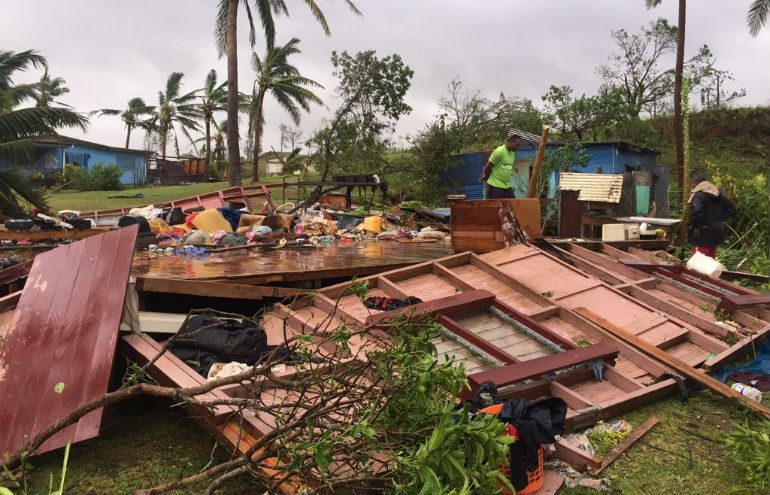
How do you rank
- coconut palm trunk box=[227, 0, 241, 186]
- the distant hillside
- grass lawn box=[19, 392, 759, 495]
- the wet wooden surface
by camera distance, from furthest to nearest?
the distant hillside < coconut palm trunk box=[227, 0, 241, 186] < the wet wooden surface < grass lawn box=[19, 392, 759, 495]

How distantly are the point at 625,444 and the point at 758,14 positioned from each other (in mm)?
18537

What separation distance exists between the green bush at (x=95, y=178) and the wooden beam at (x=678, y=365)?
2396cm

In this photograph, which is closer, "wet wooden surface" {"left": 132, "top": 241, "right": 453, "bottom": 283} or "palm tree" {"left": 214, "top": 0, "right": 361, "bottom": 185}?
"wet wooden surface" {"left": 132, "top": 241, "right": 453, "bottom": 283}

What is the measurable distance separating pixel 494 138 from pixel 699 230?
56.6ft

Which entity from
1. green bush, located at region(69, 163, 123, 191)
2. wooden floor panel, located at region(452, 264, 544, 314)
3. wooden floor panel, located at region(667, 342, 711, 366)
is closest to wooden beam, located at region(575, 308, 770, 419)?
wooden floor panel, located at region(667, 342, 711, 366)

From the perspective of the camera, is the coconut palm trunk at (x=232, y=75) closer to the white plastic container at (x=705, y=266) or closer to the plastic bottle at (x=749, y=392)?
the white plastic container at (x=705, y=266)

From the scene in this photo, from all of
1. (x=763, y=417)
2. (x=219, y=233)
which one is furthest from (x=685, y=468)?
(x=219, y=233)

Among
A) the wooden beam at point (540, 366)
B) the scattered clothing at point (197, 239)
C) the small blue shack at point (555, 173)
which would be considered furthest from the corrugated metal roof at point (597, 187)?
the wooden beam at point (540, 366)

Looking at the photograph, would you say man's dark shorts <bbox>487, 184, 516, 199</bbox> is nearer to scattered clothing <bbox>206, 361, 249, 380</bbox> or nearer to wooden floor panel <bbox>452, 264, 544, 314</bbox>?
wooden floor panel <bbox>452, 264, 544, 314</bbox>

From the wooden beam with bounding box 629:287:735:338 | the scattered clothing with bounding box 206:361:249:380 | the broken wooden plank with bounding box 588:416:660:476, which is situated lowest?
the broken wooden plank with bounding box 588:416:660:476

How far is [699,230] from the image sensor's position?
7.62m

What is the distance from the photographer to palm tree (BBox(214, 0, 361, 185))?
18766 millimetres

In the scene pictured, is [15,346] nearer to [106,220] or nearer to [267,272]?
[267,272]

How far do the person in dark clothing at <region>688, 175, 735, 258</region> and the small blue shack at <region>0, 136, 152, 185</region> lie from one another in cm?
2491
